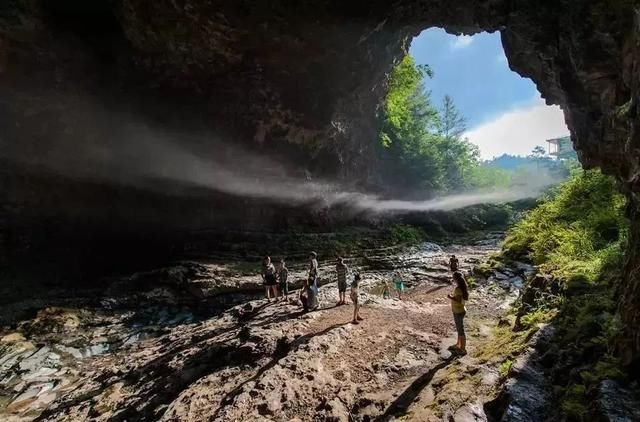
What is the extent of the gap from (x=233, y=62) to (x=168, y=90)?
13.6 feet

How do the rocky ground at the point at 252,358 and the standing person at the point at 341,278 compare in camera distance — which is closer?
the rocky ground at the point at 252,358

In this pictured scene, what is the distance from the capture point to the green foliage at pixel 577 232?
8.66 metres

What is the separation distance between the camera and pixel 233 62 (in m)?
18.7

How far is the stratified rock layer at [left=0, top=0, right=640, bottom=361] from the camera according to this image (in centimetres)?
1402

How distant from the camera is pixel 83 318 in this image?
13648 mm

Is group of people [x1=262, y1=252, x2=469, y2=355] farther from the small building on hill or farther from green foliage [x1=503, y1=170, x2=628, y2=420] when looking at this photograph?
the small building on hill

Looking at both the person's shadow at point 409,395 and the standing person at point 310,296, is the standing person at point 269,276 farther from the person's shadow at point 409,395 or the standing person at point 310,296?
the person's shadow at point 409,395

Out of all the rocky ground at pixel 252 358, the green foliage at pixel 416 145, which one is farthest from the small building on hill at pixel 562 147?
the rocky ground at pixel 252 358

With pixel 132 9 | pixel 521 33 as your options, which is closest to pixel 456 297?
pixel 521 33

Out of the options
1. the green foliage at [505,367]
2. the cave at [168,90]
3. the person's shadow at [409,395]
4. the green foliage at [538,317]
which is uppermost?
the cave at [168,90]

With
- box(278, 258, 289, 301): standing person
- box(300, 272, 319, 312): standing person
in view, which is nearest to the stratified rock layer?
box(300, 272, 319, 312): standing person

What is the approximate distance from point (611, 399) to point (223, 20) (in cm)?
1722

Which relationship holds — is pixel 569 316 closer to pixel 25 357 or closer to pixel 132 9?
pixel 25 357

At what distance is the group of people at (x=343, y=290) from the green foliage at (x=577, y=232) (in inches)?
101
